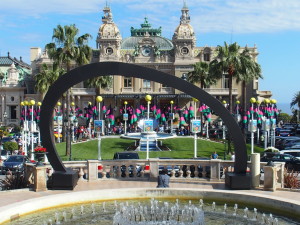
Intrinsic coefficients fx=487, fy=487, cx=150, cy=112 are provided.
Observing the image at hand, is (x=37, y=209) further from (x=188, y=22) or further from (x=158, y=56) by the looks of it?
(x=188, y=22)

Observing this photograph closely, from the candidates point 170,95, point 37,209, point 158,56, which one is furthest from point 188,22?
point 37,209

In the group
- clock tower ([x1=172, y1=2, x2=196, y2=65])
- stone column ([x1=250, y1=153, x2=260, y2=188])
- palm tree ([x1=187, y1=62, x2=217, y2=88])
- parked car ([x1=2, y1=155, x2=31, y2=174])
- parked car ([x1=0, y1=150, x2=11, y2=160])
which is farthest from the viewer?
clock tower ([x1=172, y1=2, x2=196, y2=65])

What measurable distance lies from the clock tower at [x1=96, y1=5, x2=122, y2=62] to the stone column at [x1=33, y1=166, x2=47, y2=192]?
6876 cm

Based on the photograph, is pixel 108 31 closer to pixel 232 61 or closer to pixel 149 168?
pixel 232 61

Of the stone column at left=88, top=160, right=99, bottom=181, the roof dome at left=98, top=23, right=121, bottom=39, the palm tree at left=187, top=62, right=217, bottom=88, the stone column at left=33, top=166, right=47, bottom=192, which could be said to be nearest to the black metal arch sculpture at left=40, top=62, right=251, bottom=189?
the stone column at left=33, top=166, right=47, bottom=192

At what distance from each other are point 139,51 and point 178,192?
70.3 m

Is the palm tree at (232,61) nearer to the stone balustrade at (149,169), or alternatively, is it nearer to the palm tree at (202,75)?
the palm tree at (202,75)

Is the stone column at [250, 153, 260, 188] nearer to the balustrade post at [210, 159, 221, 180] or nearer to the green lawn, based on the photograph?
the balustrade post at [210, 159, 221, 180]

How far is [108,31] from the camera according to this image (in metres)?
87.5

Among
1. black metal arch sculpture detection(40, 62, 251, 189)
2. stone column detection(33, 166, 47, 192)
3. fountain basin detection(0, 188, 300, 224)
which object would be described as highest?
black metal arch sculpture detection(40, 62, 251, 189)

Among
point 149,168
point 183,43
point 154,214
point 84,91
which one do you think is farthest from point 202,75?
point 154,214

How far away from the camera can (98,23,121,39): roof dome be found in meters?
87.1

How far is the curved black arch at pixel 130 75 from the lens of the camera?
1878 cm

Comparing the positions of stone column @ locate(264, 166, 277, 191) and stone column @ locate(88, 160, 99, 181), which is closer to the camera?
stone column @ locate(264, 166, 277, 191)
